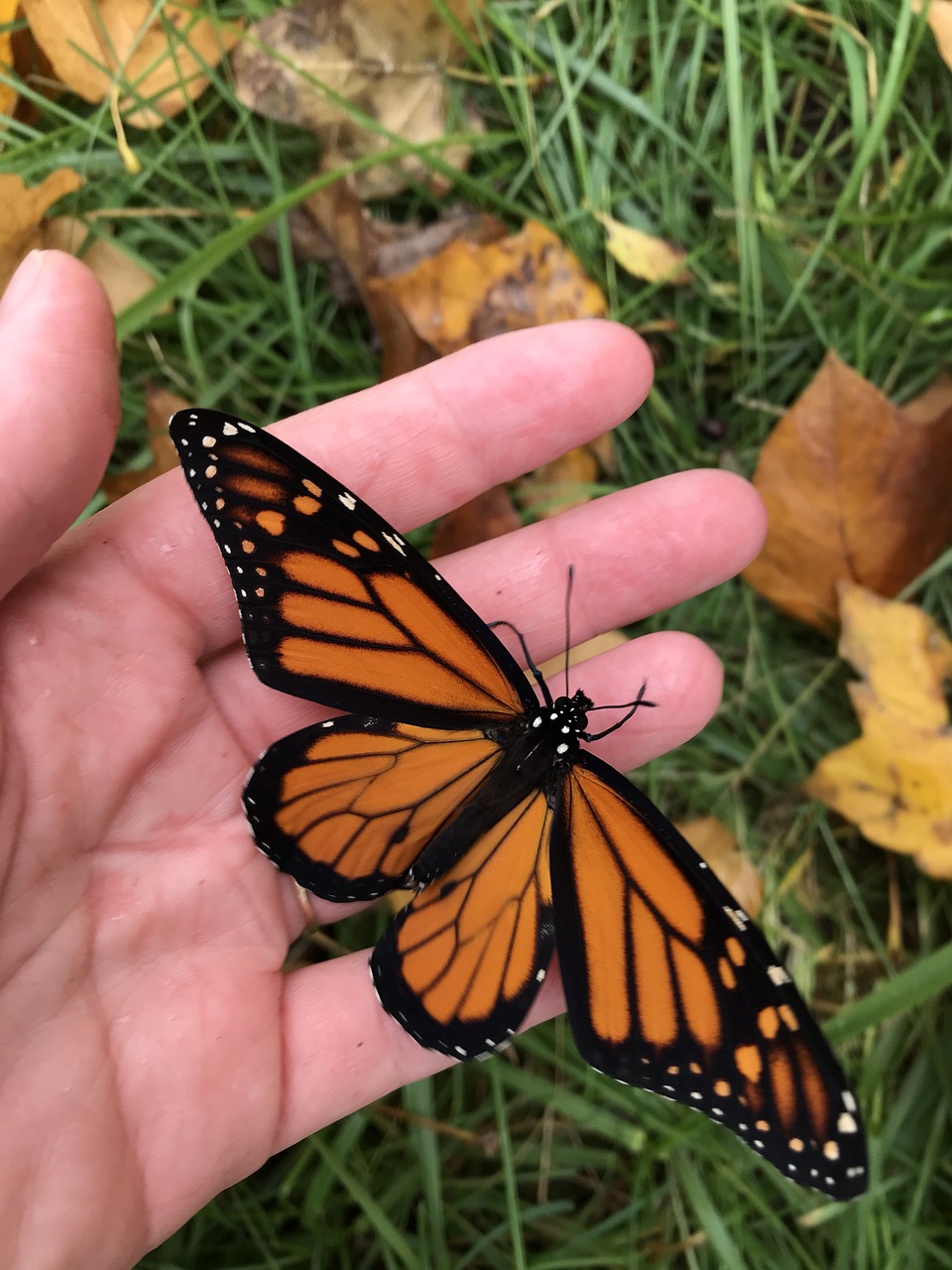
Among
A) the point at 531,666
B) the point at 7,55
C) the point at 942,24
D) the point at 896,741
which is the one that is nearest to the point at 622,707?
the point at 531,666

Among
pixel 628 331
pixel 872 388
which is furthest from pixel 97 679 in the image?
pixel 872 388

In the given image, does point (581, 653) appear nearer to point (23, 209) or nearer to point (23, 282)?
point (23, 282)

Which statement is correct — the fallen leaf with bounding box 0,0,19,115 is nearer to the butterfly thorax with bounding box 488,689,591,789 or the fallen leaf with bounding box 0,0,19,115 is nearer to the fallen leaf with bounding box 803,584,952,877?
the butterfly thorax with bounding box 488,689,591,789

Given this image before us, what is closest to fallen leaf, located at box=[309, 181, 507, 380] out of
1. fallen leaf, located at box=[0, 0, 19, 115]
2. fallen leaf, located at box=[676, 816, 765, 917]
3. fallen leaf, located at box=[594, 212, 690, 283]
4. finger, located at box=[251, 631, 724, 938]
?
fallen leaf, located at box=[594, 212, 690, 283]

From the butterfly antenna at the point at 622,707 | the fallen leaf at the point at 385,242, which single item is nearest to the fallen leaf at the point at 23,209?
the fallen leaf at the point at 385,242

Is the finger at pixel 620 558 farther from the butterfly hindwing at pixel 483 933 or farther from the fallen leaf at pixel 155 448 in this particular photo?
the fallen leaf at pixel 155 448

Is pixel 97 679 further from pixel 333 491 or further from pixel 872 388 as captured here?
pixel 872 388

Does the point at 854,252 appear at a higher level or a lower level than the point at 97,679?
lower
